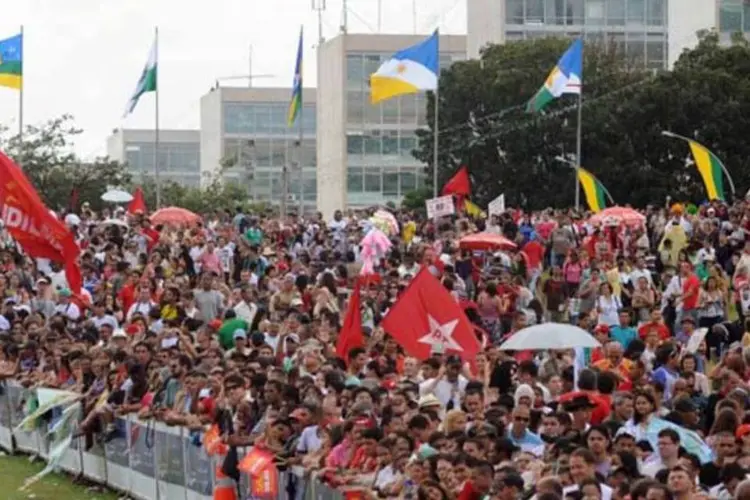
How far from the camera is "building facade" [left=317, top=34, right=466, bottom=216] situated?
127 metres

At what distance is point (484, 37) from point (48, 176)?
101 feet

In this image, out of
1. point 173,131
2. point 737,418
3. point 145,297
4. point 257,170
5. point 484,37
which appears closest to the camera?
point 737,418

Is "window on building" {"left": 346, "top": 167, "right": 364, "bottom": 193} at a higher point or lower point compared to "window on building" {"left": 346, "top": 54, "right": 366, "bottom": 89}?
A: lower

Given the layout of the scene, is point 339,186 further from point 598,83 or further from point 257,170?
point 598,83

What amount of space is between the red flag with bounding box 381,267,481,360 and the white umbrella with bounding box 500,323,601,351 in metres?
0.51

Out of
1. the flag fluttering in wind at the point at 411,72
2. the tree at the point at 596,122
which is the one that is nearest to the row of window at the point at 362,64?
the tree at the point at 596,122

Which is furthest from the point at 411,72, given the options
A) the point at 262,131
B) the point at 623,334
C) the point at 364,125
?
the point at 262,131

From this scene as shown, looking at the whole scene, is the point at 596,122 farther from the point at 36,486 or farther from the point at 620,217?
the point at 36,486

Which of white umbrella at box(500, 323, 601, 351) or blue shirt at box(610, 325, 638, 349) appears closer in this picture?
white umbrella at box(500, 323, 601, 351)

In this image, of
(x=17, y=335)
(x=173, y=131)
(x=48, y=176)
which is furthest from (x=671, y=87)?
(x=173, y=131)

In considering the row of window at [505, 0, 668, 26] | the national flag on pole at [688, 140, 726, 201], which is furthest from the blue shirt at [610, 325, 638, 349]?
the row of window at [505, 0, 668, 26]

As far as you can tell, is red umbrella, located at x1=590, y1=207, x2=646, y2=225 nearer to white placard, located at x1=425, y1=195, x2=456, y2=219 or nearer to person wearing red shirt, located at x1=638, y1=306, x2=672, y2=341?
white placard, located at x1=425, y1=195, x2=456, y2=219

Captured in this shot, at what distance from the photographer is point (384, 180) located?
431ft

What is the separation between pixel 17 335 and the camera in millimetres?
31312
